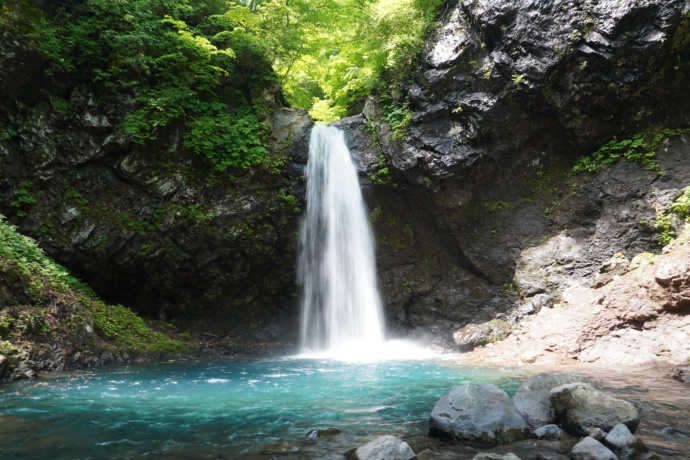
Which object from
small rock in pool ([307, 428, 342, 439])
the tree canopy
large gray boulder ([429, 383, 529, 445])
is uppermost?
the tree canopy

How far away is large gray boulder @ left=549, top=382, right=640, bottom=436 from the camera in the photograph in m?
3.86

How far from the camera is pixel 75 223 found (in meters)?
11.3

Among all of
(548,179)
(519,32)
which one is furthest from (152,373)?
(519,32)

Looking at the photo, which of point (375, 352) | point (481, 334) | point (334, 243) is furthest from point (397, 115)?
point (375, 352)

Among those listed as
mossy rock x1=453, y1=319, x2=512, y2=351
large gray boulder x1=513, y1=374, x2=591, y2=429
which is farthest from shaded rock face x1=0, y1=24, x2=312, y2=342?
large gray boulder x1=513, y1=374, x2=591, y2=429

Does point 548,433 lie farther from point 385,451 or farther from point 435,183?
point 435,183

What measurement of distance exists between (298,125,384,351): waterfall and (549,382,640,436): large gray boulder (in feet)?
30.7

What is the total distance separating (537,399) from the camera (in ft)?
14.8

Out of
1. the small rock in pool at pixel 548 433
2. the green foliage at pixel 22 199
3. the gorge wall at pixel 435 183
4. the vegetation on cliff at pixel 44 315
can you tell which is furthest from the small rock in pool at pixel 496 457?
the green foliage at pixel 22 199

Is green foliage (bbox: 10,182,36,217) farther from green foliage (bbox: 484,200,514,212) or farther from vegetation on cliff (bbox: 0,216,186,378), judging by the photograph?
green foliage (bbox: 484,200,514,212)

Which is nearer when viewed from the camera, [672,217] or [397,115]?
[672,217]

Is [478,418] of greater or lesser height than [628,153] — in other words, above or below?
below

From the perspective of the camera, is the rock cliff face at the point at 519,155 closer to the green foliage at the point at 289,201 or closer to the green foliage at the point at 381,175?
the green foliage at the point at 381,175

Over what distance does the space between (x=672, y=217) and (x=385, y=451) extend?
1090 cm
